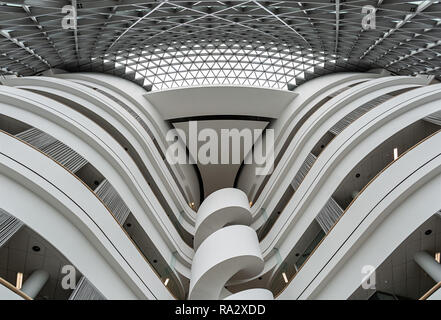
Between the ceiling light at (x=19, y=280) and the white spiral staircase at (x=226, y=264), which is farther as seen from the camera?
the white spiral staircase at (x=226, y=264)

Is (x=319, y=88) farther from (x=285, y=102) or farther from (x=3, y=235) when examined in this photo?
(x=3, y=235)

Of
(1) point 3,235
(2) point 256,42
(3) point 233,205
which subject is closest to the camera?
(1) point 3,235

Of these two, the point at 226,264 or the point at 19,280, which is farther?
the point at 226,264

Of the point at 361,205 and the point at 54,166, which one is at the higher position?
the point at 54,166

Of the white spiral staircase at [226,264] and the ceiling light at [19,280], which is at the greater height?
the ceiling light at [19,280]

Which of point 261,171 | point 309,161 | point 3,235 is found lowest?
point 261,171

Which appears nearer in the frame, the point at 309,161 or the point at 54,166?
the point at 54,166

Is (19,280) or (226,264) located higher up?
(19,280)

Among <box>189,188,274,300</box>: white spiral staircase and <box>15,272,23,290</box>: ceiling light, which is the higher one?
<box>15,272,23,290</box>: ceiling light

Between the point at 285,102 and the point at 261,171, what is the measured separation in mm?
7050

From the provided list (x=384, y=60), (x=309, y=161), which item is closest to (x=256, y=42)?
(x=384, y=60)

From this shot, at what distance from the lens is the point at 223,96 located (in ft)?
99.4

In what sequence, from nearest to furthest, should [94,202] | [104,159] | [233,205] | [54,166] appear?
[54,166], [94,202], [104,159], [233,205]

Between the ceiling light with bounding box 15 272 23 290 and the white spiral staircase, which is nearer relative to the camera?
the ceiling light with bounding box 15 272 23 290
